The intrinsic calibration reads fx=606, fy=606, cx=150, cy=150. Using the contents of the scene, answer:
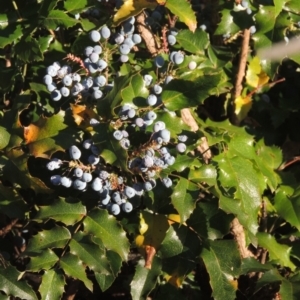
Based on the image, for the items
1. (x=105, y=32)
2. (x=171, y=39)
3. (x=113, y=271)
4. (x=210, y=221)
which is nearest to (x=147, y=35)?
(x=171, y=39)

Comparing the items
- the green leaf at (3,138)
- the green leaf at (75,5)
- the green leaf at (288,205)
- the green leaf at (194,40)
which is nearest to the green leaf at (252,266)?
the green leaf at (288,205)

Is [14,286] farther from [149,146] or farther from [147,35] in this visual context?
[147,35]

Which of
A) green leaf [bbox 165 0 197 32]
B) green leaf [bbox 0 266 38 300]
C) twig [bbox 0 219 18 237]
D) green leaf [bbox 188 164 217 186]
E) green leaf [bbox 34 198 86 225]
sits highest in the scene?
green leaf [bbox 165 0 197 32]

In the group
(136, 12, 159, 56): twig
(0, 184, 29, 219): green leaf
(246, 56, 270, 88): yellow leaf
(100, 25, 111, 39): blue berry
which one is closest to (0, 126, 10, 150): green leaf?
(0, 184, 29, 219): green leaf

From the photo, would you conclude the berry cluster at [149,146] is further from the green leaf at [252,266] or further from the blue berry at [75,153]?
the green leaf at [252,266]

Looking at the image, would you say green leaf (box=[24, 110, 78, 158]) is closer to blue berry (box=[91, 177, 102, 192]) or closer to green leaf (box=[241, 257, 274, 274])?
blue berry (box=[91, 177, 102, 192])

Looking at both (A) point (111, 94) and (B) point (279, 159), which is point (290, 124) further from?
(A) point (111, 94)

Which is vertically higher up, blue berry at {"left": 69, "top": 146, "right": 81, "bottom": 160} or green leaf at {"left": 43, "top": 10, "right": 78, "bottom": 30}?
green leaf at {"left": 43, "top": 10, "right": 78, "bottom": 30}

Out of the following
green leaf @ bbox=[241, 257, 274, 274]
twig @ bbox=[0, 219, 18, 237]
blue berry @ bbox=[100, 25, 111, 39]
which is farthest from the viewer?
twig @ bbox=[0, 219, 18, 237]
